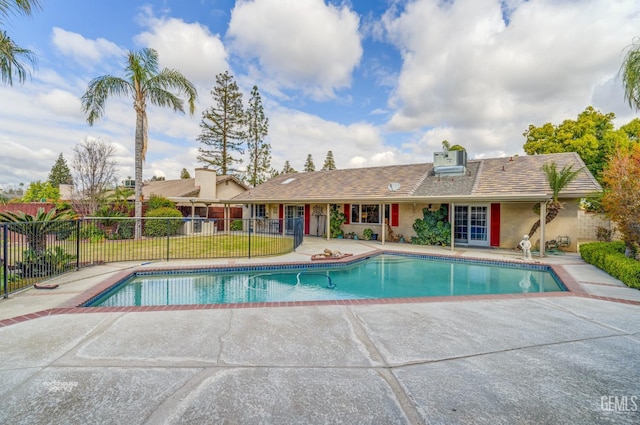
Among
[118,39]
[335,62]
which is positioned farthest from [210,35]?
[335,62]

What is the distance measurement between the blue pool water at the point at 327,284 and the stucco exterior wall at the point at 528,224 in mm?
3718

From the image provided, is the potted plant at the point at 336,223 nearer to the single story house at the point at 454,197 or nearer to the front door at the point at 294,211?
the single story house at the point at 454,197

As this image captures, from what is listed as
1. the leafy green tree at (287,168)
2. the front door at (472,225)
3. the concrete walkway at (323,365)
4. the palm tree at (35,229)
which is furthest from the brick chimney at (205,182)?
the leafy green tree at (287,168)

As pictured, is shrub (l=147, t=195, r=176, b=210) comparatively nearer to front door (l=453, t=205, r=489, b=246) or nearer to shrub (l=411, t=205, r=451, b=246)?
shrub (l=411, t=205, r=451, b=246)

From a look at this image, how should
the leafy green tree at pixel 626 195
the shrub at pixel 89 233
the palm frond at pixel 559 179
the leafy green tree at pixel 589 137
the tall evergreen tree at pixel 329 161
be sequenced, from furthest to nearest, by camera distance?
the tall evergreen tree at pixel 329 161
the leafy green tree at pixel 589 137
the shrub at pixel 89 233
the palm frond at pixel 559 179
the leafy green tree at pixel 626 195

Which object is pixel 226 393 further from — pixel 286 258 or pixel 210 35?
pixel 210 35

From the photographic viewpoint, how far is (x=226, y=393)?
264 cm

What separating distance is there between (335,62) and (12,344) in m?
14.7

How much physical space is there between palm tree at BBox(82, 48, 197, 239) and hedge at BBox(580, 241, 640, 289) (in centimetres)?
1748

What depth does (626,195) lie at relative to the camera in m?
8.10

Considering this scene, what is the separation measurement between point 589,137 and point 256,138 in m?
30.2

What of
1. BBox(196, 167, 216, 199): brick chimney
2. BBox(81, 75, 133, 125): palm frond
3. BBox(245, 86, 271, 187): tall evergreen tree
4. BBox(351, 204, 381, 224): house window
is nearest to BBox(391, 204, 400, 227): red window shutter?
BBox(351, 204, 381, 224): house window

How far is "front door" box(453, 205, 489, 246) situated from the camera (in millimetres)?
13875

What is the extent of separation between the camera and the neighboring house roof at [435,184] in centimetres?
1215
